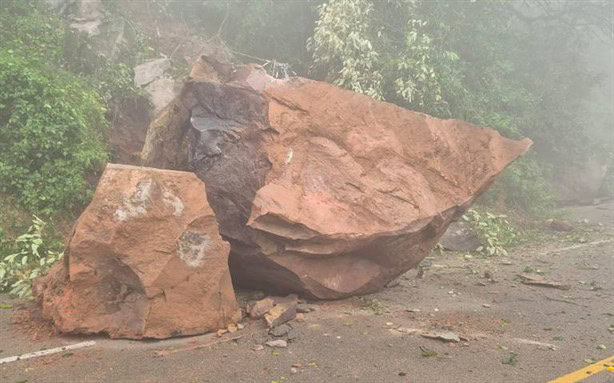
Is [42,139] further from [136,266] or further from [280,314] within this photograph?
[280,314]

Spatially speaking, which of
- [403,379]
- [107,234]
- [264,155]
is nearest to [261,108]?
[264,155]

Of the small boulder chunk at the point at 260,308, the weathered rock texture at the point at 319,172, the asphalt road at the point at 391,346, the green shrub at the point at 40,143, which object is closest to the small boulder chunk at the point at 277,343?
the asphalt road at the point at 391,346

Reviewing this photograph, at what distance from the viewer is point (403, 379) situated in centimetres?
411

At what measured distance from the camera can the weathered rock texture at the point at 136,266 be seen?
15.2 ft

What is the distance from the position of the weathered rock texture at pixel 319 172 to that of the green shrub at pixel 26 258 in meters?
1.83

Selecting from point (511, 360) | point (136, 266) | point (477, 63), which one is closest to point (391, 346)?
point (511, 360)

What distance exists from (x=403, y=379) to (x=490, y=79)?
1197 centimetres

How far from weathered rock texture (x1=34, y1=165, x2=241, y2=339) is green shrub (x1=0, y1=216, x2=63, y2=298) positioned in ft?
4.75

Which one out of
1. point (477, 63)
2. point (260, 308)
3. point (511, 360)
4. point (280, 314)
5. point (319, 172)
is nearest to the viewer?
point (511, 360)

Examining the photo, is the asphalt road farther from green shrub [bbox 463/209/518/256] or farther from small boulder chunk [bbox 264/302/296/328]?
green shrub [bbox 463/209/518/256]

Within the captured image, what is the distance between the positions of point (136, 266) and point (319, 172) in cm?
223

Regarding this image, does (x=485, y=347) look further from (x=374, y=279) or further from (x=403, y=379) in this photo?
(x=374, y=279)

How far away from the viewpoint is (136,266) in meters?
4.66

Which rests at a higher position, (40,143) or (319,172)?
(319,172)
